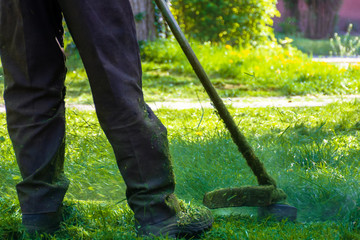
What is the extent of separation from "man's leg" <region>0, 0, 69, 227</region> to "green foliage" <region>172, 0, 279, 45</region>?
955cm

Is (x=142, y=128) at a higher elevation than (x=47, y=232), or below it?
higher

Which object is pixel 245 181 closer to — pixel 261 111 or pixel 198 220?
pixel 198 220

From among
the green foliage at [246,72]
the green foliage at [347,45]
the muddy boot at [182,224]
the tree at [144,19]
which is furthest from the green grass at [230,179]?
the tree at [144,19]

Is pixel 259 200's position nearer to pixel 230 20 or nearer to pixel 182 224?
pixel 182 224

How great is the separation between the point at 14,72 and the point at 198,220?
947 millimetres

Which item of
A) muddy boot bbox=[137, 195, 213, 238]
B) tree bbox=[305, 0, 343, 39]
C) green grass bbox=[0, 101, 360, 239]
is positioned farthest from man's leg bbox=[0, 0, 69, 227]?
tree bbox=[305, 0, 343, 39]

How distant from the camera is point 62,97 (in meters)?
2.29

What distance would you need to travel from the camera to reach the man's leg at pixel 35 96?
2.10 meters

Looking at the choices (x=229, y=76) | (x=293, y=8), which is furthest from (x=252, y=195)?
(x=293, y=8)

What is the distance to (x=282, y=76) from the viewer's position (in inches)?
304

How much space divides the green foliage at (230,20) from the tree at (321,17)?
13583 mm

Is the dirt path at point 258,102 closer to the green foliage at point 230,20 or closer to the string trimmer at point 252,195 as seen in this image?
the string trimmer at point 252,195

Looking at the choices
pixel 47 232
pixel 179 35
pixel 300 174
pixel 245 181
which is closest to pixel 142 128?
pixel 179 35

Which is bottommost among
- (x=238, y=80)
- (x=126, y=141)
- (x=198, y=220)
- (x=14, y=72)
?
(x=238, y=80)
